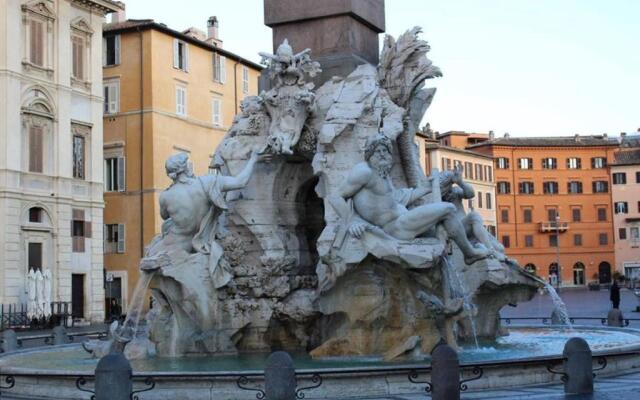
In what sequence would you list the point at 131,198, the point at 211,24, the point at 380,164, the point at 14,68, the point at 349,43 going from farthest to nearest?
the point at 211,24, the point at 131,198, the point at 14,68, the point at 349,43, the point at 380,164

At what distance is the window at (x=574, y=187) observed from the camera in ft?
297

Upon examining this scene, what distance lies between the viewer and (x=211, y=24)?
177 ft

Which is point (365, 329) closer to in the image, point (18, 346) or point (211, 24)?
point (18, 346)

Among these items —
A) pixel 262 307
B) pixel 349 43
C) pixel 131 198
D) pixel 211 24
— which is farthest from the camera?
pixel 211 24

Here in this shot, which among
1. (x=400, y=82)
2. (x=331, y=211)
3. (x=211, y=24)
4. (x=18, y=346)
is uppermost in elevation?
(x=211, y=24)

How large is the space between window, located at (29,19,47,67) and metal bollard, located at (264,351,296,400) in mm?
30411

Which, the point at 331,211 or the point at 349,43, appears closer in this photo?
the point at 331,211

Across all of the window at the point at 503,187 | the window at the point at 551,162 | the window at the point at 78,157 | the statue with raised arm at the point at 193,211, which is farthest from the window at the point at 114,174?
the window at the point at 551,162

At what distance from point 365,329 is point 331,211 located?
159cm

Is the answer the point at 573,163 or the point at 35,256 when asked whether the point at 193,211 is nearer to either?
the point at 35,256

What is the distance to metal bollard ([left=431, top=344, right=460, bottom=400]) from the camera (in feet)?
28.0

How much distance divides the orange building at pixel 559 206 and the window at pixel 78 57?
54.3 meters

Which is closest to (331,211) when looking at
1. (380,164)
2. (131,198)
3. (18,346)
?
(380,164)

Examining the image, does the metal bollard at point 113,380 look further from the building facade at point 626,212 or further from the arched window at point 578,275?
the building facade at point 626,212
